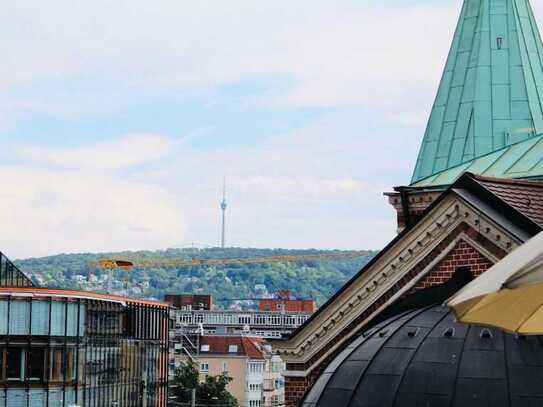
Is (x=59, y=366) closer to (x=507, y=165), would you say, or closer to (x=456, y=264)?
(x=507, y=165)

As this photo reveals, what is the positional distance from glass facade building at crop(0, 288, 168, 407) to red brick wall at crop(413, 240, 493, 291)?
153 ft

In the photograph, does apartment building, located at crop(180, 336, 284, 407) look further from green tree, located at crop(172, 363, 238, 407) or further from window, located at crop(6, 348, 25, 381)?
window, located at crop(6, 348, 25, 381)

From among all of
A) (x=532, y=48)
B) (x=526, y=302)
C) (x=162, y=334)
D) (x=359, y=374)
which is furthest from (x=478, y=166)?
(x=162, y=334)

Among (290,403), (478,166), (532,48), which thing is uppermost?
(532,48)

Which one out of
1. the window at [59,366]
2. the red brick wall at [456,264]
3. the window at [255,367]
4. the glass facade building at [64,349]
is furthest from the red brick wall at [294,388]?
the window at [255,367]

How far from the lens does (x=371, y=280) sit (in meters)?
28.3

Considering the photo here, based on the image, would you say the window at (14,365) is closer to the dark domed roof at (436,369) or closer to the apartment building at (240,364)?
the dark domed roof at (436,369)

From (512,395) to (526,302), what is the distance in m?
7.63

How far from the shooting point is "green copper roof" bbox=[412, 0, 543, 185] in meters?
39.3

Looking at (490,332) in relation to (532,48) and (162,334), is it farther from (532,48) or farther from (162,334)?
(162,334)

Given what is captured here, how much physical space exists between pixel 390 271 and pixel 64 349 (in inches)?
1899

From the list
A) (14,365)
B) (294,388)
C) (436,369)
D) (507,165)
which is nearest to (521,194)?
(294,388)

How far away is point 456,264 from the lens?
26.8 m

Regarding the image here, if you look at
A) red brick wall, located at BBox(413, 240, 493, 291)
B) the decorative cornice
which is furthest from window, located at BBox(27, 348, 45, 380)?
red brick wall, located at BBox(413, 240, 493, 291)
